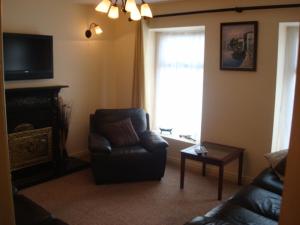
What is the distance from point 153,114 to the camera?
507cm

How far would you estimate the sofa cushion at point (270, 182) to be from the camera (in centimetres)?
267

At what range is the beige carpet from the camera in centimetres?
300

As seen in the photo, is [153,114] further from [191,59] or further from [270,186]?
[270,186]

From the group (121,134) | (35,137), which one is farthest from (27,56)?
(121,134)

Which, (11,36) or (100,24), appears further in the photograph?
(100,24)

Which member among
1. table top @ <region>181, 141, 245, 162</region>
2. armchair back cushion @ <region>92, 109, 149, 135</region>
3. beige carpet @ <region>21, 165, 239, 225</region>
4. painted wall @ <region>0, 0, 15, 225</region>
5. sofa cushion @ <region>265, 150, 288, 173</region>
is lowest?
beige carpet @ <region>21, 165, 239, 225</region>

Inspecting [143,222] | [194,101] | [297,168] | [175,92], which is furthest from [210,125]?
[297,168]

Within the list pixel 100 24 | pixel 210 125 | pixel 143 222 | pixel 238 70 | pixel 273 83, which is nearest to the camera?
pixel 143 222

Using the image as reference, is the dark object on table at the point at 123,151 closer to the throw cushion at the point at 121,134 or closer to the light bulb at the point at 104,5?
the throw cushion at the point at 121,134

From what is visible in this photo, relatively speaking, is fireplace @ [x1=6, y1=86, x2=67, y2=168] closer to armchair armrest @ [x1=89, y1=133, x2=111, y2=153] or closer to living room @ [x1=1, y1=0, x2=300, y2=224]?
living room @ [x1=1, y1=0, x2=300, y2=224]

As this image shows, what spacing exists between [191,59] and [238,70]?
92 cm

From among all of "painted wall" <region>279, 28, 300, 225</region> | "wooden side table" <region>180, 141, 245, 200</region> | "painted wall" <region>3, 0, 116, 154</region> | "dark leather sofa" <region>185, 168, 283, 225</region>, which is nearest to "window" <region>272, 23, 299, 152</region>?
"wooden side table" <region>180, 141, 245, 200</region>

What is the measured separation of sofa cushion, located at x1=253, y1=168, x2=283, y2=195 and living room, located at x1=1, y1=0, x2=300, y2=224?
74 centimetres

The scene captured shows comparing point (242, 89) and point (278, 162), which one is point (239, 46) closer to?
point (242, 89)
